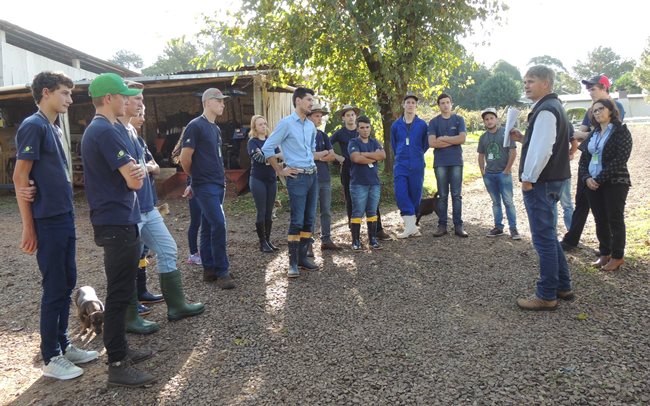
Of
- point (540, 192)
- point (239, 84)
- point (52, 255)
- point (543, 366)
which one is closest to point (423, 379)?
point (543, 366)

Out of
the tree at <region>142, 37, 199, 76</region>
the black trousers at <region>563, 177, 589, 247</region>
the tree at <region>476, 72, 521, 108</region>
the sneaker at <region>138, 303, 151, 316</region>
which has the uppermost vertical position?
the tree at <region>142, 37, 199, 76</region>

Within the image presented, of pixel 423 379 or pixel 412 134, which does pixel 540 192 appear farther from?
pixel 412 134

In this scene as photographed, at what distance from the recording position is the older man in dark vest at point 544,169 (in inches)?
151

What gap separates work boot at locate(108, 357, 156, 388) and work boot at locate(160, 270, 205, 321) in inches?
40.3

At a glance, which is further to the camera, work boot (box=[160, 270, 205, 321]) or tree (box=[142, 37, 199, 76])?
tree (box=[142, 37, 199, 76])

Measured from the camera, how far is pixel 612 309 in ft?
13.1

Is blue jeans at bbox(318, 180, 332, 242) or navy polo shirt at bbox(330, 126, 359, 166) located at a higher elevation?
navy polo shirt at bbox(330, 126, 359, 166)

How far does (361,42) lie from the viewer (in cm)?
839

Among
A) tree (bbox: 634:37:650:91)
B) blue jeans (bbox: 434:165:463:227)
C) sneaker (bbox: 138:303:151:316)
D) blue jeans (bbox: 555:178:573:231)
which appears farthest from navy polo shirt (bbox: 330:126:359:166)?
tree (bbox: 634:37:650:91)

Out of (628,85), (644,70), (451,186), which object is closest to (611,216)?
(451,186)

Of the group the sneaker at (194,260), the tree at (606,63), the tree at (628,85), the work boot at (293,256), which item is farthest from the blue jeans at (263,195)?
the tree at (606,63)

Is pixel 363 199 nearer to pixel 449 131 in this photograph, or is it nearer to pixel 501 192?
pixel 449 131

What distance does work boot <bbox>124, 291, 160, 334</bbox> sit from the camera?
3.92m

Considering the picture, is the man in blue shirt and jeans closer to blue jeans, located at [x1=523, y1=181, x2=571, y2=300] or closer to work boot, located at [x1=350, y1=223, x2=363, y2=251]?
work boot, located at [x1=350, y1=223, x2=363, y2=251]
